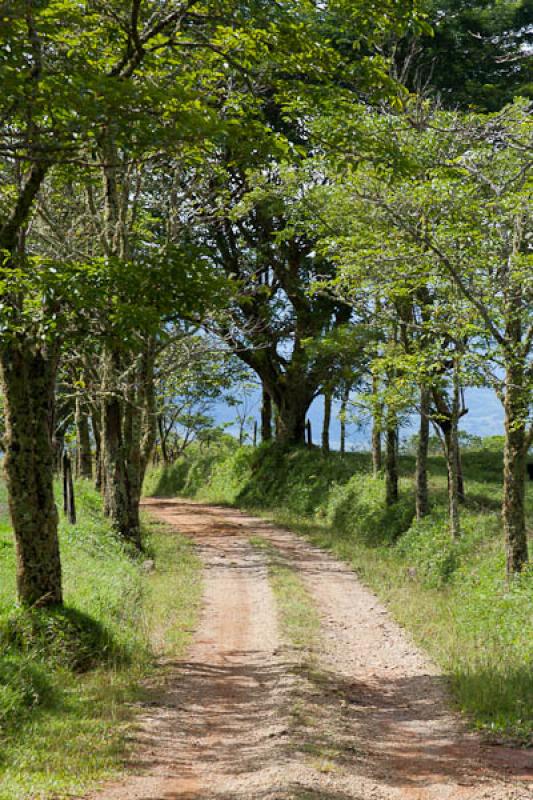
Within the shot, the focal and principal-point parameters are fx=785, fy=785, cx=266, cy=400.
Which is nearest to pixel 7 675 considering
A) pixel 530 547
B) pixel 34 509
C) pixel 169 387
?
pixel 34 509

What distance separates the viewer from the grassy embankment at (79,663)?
25.0 ft

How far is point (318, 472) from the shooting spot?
108 feet

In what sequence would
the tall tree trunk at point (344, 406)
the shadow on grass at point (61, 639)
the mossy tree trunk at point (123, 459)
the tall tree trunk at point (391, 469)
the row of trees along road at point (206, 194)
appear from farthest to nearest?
1. the tall tree trunk at point (344, 406)
2. the tall tree trunk at point (391, 469)
3. the mossy tree trunk at point (123, 459)
4. the shadow on grass at point (61, 639)
5. the row of trees along road at point (206, 194)

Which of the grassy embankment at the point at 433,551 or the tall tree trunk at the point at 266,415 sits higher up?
the tall tree trunk at the point at 266,415

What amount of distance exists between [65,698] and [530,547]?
10.7 m

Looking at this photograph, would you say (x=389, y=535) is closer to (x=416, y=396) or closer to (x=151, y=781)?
(x=416, y=396)

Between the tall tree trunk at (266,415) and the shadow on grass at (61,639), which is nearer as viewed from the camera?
the shadow on grass at (61,639)

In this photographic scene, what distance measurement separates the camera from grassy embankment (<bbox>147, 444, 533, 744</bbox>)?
34.7 feet

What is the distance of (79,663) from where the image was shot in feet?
36.0

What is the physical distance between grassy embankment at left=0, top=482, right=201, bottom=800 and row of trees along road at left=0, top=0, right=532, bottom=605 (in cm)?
79

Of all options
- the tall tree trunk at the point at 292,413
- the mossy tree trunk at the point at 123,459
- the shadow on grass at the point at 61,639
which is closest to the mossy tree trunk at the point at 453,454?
the mossy tree trunk at the point at 123,459

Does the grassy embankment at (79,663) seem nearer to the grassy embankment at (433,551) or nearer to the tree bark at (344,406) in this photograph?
the grassy embankment at (433,551)

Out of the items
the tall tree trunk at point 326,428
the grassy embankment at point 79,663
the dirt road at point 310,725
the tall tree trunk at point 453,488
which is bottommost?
the dirt road at point 310,725

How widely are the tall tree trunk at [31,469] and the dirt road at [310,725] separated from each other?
237cm
